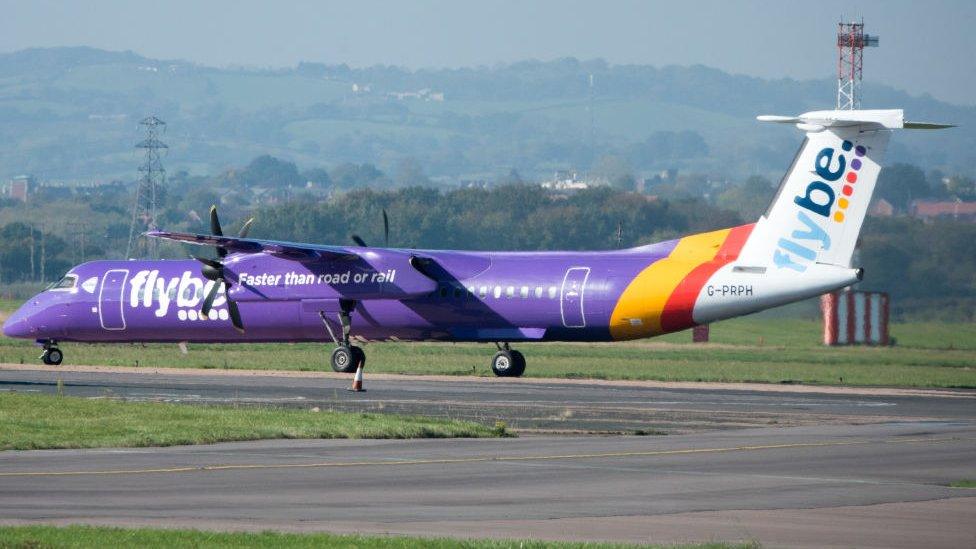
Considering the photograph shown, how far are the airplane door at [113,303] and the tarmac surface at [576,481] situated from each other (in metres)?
16.8

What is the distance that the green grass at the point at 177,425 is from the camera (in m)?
26.1

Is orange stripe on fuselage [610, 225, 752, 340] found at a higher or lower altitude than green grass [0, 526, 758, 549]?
higher

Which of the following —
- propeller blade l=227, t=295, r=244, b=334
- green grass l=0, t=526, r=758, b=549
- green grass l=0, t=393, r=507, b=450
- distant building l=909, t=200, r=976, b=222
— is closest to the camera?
green grass l=0, t=526, r=758, b=549

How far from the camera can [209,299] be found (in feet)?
152

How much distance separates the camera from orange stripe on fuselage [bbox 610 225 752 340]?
135 ft

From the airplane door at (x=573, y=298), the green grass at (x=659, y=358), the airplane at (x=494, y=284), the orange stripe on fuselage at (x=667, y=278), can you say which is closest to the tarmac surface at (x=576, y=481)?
the airplane at (x=494, y=284)

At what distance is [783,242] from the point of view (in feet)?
132

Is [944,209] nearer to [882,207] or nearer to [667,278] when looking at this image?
[882,207]

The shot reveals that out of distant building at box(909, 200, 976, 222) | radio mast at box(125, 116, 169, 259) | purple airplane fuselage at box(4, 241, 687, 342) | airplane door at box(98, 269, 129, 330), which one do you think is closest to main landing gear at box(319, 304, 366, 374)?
purple airplane fuselage at box(4, 241, 687, 342)

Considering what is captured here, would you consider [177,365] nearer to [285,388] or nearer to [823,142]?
[285,388]

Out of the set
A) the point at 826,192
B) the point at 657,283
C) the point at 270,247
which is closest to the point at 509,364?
the point at 657,283

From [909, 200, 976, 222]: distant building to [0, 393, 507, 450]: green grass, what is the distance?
2921 inches

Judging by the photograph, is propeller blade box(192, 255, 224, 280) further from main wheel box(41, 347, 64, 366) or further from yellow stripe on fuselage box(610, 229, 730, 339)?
yellow stripe on fuselage box(610, 229, 730, 339)

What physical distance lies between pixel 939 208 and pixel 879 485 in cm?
12171
